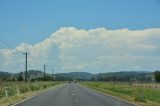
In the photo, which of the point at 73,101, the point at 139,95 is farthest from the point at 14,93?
the point at 73,101

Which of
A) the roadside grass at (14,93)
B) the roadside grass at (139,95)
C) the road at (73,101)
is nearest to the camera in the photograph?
the road at (73,101)

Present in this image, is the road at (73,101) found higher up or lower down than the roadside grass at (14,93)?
lower down

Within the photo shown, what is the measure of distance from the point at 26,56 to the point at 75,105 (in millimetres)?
67004

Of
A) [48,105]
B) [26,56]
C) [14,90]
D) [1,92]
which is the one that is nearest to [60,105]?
[48,105]

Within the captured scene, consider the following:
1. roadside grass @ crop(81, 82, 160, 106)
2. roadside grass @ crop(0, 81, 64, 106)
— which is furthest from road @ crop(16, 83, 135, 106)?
roadside grass @ crop(81, 82, 160, 106)

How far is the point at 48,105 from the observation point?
26.0m

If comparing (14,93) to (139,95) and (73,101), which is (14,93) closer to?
(139,95)

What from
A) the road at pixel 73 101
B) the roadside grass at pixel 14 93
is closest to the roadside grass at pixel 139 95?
the road at pixel 73 101

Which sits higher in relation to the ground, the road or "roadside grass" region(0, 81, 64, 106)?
"roadside grass" region(0, 81, 64, 106)

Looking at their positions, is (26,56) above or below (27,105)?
above

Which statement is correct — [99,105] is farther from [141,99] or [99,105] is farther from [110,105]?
[141,99]

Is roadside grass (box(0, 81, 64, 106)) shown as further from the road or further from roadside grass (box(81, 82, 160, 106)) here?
roadside grass (box(81, 82, 160, 106))

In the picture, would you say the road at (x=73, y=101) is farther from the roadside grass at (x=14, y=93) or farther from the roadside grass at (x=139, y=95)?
the roadside grass at (x=139, y=95)

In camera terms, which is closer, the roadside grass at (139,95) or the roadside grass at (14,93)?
the roadside grass at (14,93)
